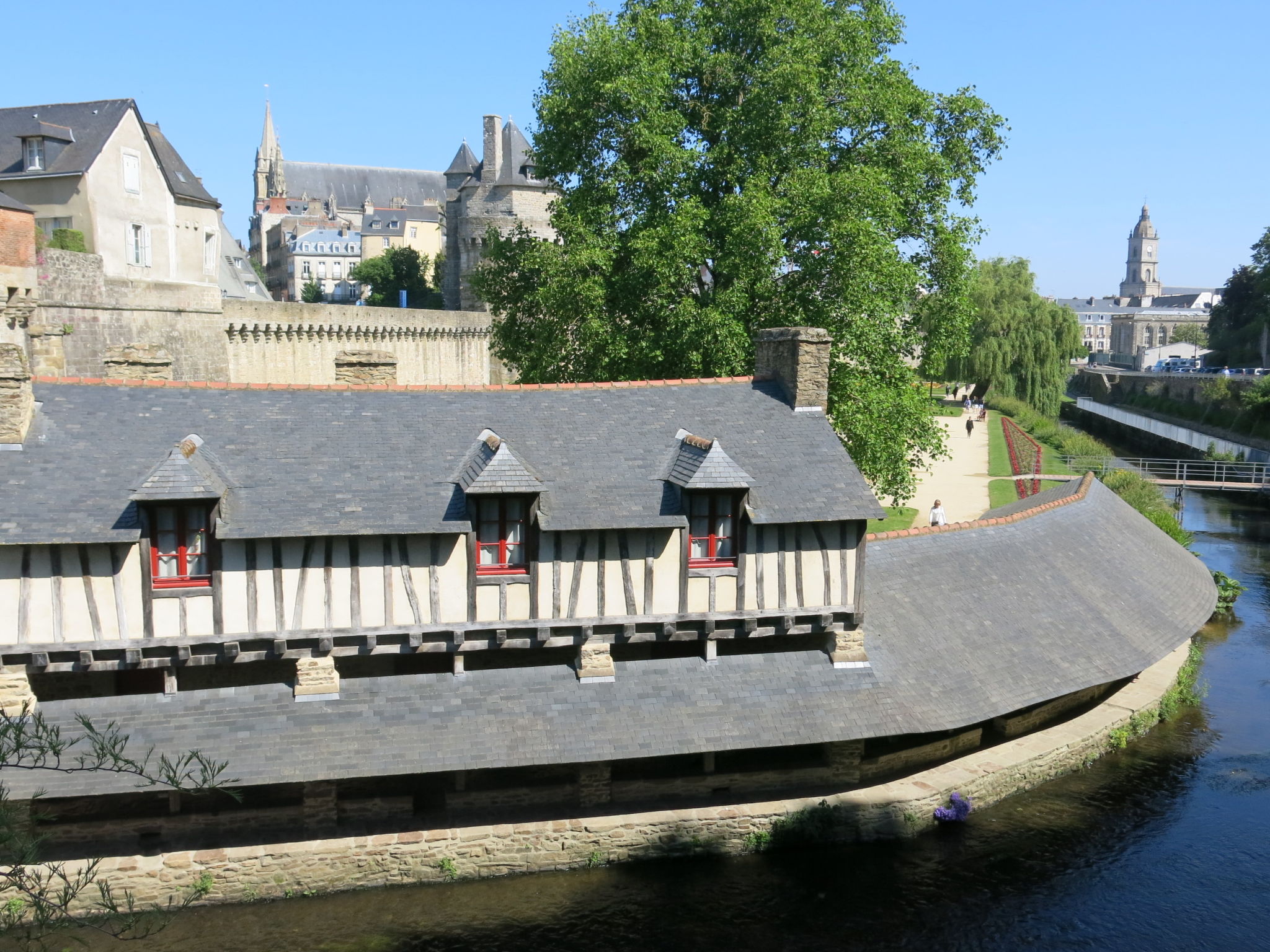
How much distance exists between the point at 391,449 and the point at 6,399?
12.7ft

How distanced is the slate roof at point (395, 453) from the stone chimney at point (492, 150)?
35.6 metres

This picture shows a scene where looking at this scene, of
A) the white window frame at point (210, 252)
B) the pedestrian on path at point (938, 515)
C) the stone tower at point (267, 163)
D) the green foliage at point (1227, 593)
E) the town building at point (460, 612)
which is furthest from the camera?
the stone tower at point (267, 163)

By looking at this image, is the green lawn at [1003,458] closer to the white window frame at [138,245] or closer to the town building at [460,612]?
the town building at [460,612]

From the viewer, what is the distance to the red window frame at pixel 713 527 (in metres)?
12.0

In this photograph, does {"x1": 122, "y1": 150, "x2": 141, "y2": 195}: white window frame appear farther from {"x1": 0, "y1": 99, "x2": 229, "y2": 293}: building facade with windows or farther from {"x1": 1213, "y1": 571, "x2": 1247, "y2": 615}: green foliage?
{"x1": 1213, "y1": 571, "x2": 1247, "y2": 615}: green foliage

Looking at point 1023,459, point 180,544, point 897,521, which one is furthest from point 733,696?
point 1023,459

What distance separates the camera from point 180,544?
10.9 metres

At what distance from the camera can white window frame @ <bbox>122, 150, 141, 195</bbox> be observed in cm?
2686

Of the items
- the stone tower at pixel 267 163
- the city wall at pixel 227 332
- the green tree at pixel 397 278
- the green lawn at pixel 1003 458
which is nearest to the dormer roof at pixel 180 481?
the city wall at pixel 227 332

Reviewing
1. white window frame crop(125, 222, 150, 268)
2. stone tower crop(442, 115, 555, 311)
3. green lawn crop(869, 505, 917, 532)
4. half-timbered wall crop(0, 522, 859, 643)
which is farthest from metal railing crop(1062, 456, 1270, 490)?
white window frame crop(125, 222, 150, 268)

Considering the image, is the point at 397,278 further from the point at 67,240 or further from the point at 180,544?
the point at 180,544

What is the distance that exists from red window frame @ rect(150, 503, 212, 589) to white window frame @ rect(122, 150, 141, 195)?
1944 centimetres

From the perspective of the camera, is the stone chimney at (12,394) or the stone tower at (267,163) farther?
the stone tower at (267,163)

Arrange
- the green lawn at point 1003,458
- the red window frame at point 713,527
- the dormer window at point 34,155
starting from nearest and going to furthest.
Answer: the red window frame at point 713,527, the dormer window at point 34,155, the green lawn at point 1003,458
